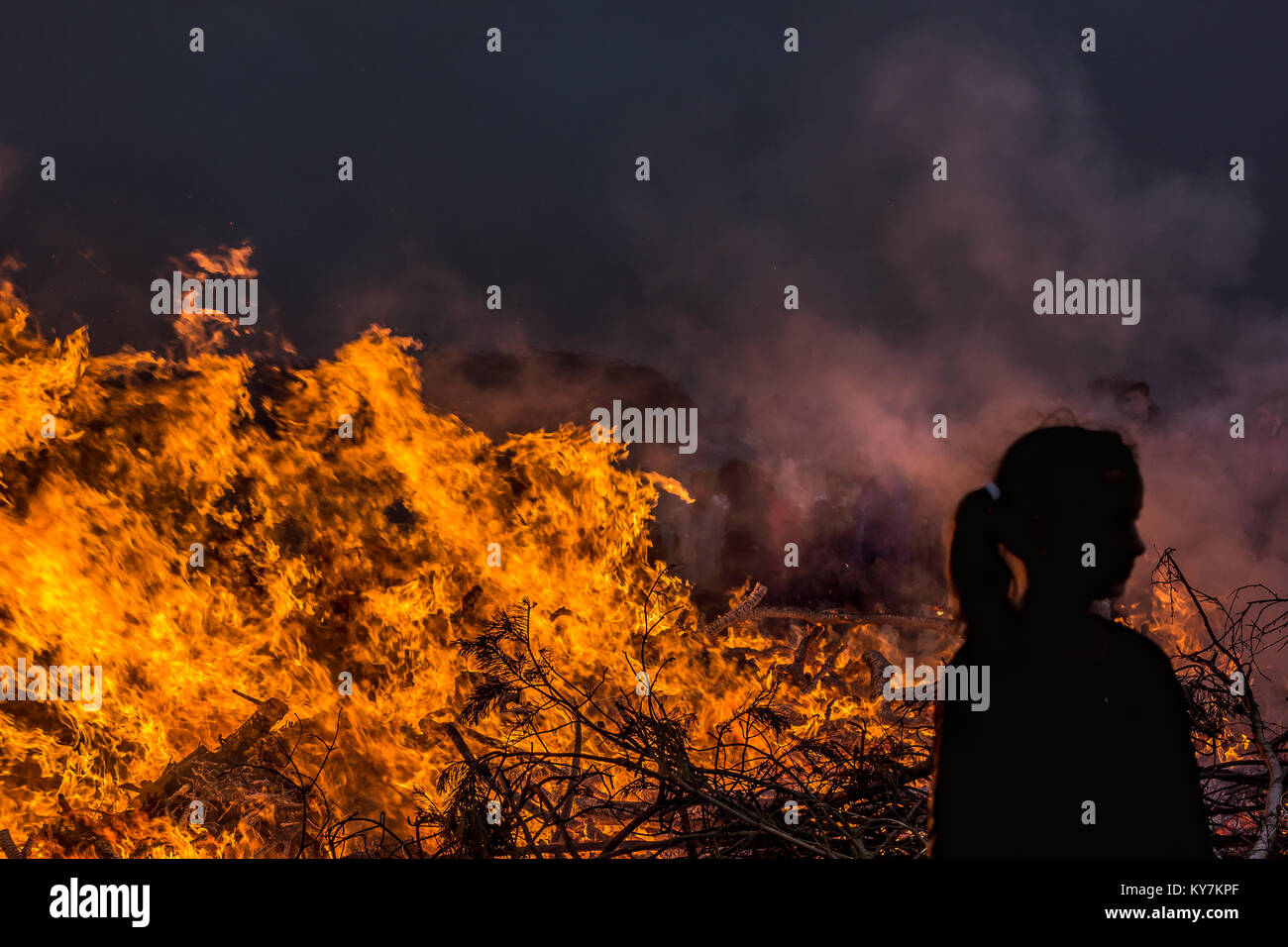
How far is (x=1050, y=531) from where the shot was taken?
225cm

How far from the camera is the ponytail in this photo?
2.26 meters

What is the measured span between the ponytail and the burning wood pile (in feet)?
17.3

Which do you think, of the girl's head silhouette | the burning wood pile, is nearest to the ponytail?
the girl's head silhouette

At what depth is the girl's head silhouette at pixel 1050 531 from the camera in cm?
223

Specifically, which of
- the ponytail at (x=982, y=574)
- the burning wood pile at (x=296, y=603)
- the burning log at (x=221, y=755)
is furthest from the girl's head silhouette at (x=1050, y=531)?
the burning log at (x=221, y=755)

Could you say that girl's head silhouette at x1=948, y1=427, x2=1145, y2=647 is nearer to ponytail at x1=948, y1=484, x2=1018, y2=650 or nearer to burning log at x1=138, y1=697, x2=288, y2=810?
ponytail at x1=948, y1=484, x2=1018, y2=650

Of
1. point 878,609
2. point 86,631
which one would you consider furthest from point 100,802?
point 878,609

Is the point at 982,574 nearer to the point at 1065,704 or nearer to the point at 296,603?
the point at 1065,704

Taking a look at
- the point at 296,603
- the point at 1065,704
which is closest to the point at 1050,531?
the point at 1065,704

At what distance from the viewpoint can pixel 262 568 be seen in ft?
27.1

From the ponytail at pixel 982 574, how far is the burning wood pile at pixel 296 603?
17.3 ft

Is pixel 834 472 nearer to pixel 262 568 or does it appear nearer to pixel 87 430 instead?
pixel 262 568

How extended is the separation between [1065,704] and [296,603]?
26.3ft

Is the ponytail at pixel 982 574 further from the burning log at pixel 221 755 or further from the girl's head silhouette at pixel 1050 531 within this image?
the burning log at pixel 221 755
